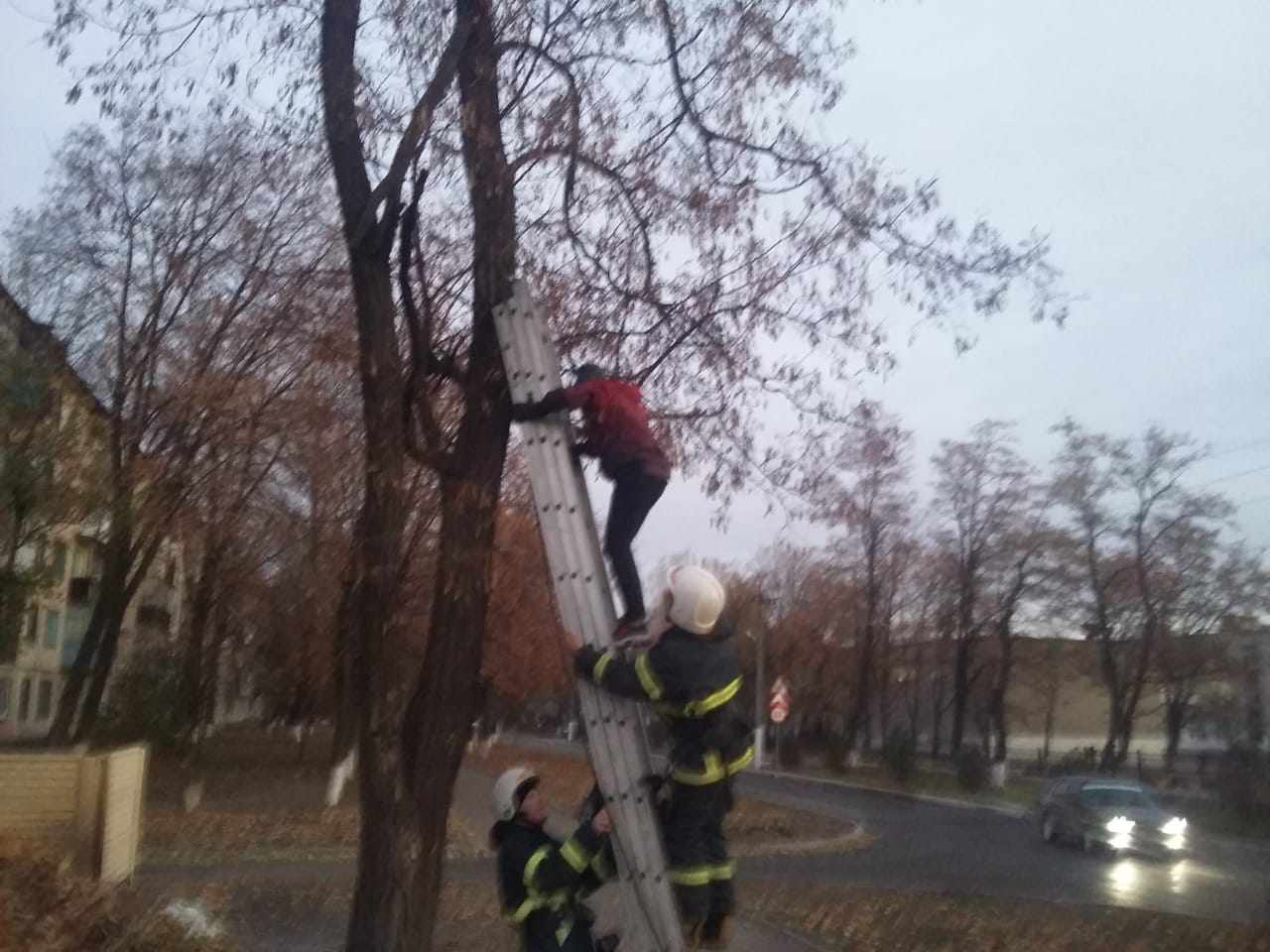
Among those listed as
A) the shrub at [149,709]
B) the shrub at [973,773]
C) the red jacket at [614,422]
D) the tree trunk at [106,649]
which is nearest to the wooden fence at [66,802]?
the red jacket at [614,422]

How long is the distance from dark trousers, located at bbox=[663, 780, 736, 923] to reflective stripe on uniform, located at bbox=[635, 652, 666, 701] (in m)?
0.43

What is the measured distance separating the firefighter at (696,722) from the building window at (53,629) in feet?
171

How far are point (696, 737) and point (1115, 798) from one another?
28.1 meters

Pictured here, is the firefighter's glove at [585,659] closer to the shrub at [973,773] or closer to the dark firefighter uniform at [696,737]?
the dark firefighter uniform at [696,737]

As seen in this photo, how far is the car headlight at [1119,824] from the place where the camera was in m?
30.3

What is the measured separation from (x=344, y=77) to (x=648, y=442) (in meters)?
3.87

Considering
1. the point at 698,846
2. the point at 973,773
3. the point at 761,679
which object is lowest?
the point at 973,773

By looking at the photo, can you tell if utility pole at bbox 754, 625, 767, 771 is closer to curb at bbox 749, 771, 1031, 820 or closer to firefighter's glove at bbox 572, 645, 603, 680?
curb at bbox 749, 771, 1031, 820

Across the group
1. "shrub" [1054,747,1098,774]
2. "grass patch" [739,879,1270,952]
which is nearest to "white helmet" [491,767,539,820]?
"grass patch" [739,879,1270,952]

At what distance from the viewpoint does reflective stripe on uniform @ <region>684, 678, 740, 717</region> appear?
541 centimetres

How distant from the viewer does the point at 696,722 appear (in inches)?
218

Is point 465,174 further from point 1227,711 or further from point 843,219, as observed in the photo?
point 1227,711

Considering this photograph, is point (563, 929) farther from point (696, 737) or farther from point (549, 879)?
point (696, 737)

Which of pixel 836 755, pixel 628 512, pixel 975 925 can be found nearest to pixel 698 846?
pixel 628 512
